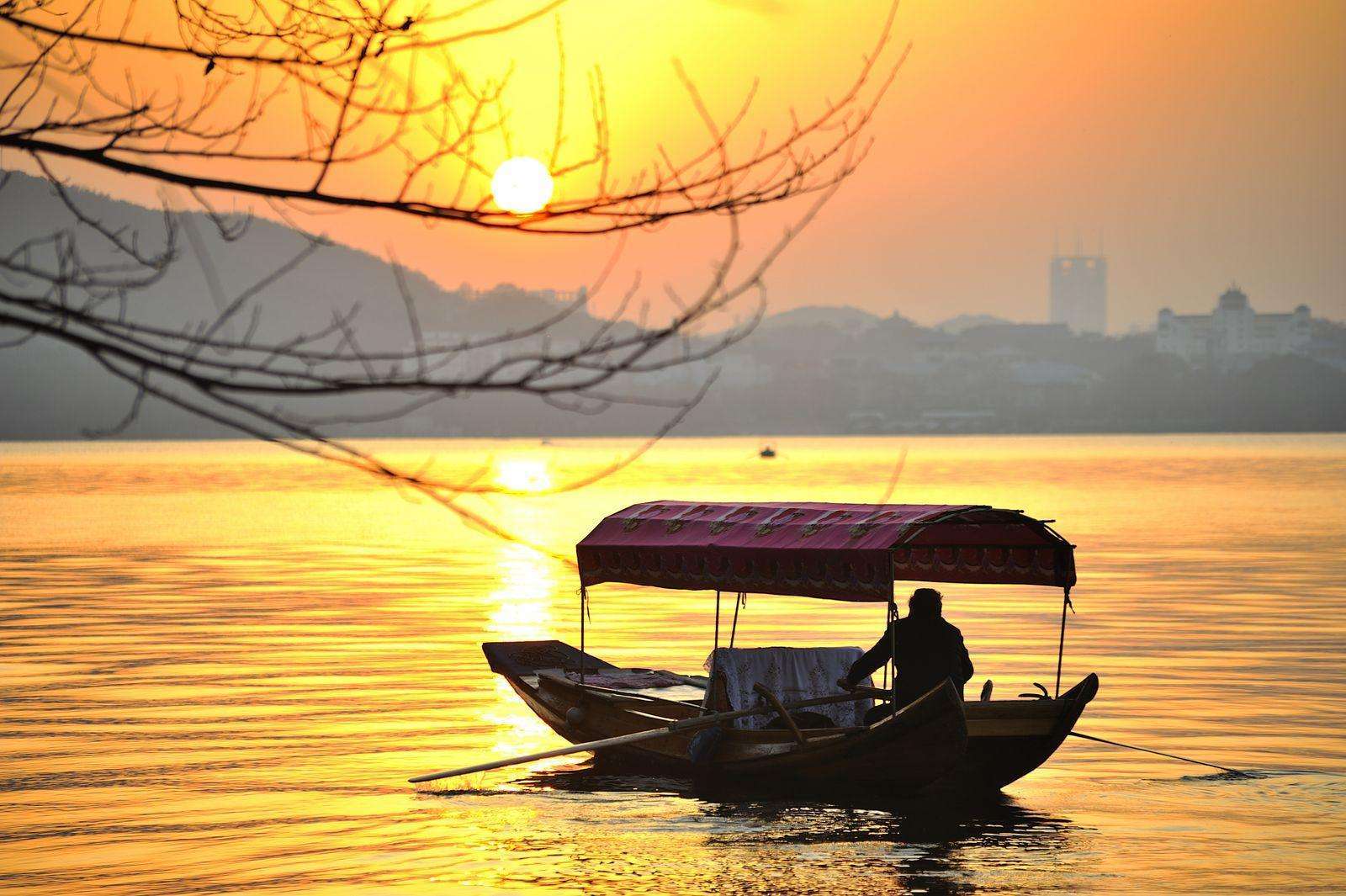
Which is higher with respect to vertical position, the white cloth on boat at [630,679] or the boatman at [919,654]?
the boatman at [919,654]

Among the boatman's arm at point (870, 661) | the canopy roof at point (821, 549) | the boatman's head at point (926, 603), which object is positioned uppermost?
the canopy roof at point (821, 549)

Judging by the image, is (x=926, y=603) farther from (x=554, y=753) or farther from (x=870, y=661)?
(x=554, y=753)

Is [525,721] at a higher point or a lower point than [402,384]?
lower

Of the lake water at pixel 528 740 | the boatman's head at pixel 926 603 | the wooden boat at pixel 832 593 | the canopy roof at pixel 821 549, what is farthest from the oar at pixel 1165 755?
the boatman's head at pixel 926 603

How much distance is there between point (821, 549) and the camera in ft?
58.7

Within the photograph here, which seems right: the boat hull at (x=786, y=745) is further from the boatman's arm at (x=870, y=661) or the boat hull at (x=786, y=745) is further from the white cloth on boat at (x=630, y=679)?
the white cloth on boat at (x=630, y=679)

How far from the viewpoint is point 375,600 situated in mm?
43562

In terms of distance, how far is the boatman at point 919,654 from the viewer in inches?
697

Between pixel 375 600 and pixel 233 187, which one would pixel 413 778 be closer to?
pixel 233 187

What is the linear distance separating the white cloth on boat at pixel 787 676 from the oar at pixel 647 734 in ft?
0.58

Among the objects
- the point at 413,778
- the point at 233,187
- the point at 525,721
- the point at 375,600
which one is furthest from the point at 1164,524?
the point at 233,187

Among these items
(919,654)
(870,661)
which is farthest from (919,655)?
(870,661)

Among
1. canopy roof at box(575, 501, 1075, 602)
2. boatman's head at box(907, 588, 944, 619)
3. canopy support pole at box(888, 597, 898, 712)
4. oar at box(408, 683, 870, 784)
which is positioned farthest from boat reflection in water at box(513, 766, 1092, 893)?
canopy roof at box(575, 501, 1075, 602)

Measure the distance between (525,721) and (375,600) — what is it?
20.2m
